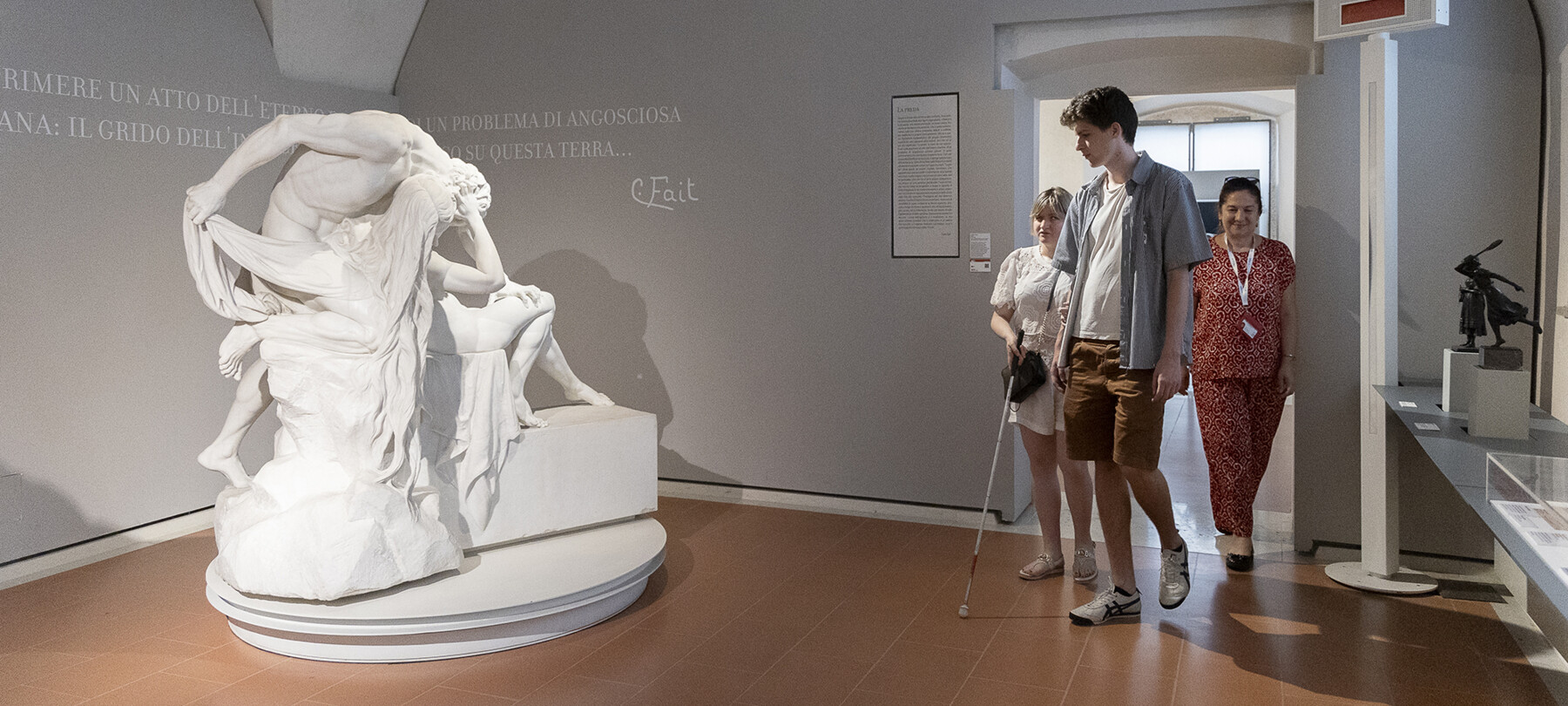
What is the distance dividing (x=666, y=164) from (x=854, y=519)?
219cm

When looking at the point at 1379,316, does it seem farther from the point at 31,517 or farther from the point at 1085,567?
the point at 31,517

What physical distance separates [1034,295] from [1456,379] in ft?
4.88

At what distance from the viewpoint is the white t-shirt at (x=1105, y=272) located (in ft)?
12.1

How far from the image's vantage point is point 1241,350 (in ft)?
15.3

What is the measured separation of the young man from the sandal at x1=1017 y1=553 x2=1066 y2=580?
529 mm

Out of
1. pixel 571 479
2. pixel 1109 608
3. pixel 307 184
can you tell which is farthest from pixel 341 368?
pixel 1109 608

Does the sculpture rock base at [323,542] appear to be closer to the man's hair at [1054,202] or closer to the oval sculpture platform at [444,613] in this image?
the oval sculpture platform at [444,613]

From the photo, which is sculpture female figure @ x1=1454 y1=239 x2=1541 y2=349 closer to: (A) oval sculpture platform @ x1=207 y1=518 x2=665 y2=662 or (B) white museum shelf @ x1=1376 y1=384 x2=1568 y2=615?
(B) white museum shelf @ x1=1376 y1=384 x2=1568 y2=615

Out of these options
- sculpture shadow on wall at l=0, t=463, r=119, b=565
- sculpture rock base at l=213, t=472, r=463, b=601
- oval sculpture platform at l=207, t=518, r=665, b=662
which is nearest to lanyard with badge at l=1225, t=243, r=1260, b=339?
oval sculpture platform at l=207, t=518, r=665, b=662

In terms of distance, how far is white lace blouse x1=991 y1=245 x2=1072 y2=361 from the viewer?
422 cm

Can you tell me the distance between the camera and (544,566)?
4098mm

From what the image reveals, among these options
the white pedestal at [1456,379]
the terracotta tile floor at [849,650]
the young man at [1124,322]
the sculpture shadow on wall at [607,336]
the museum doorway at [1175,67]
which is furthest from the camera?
the sculpture shadow on wall at [607,336]

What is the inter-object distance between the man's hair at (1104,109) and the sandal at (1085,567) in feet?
5.52

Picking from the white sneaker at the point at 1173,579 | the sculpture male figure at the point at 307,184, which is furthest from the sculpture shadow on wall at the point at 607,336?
the white sneaker at the point at 1173,579
